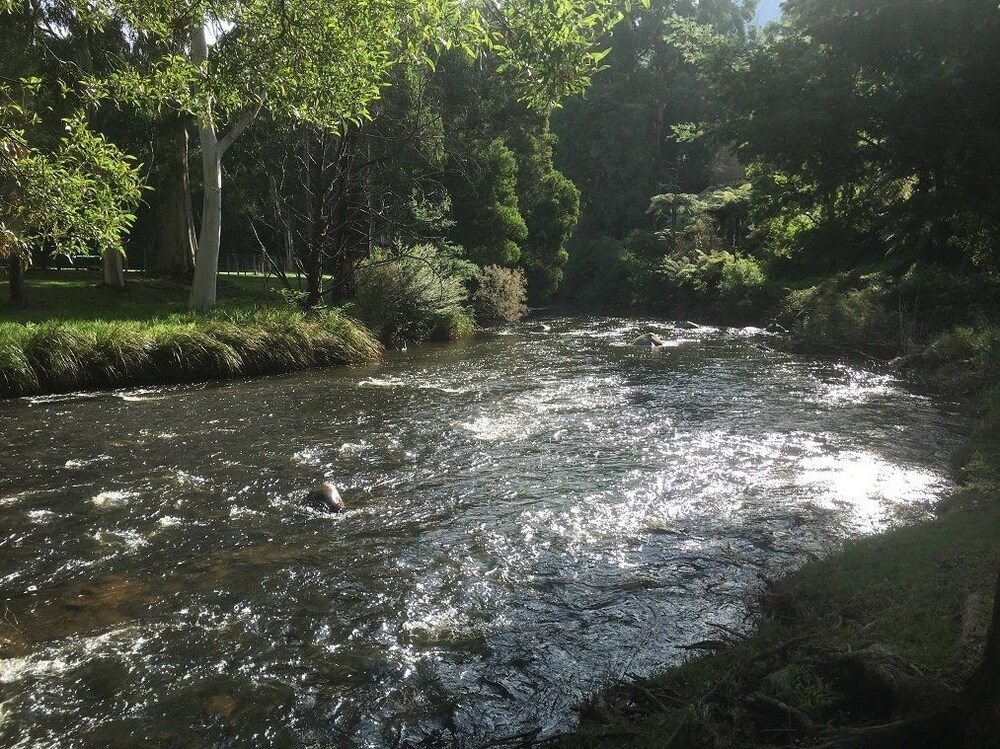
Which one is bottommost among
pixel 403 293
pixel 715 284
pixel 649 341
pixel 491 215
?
pixel 649 341

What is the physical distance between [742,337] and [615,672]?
2370 centimetres

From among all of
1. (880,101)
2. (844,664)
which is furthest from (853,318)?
(844,664)

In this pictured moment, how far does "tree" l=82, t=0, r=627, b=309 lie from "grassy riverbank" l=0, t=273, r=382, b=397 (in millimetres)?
7956

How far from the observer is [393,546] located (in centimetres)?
723

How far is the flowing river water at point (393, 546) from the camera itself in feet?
15.6

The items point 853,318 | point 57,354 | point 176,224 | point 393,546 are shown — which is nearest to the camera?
point 393,546

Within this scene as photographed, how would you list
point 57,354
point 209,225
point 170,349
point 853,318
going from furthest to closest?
1. point 209,225
2. point 853,318
3. point 170,349
4. point 57,354

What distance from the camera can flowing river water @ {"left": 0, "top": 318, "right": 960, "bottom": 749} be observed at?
4.75m

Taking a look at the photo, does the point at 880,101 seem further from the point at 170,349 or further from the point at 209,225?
the point at 209,225

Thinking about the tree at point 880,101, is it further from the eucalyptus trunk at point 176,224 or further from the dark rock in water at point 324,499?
the eucalyptus trunk at point 176,224

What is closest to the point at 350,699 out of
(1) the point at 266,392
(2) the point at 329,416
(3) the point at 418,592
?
(3) the point at 418,592

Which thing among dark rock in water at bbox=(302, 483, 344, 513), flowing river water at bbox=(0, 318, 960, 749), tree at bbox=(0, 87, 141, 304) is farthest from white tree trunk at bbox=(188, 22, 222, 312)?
dark rock in water at bbox=(302, 483, 344, 513)

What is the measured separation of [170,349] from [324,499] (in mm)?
9747

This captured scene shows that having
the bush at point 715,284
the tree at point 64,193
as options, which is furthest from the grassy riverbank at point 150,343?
the bush at point 715,284
